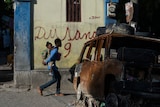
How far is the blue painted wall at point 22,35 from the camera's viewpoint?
14453mm

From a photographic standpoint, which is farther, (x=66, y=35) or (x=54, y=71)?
(x=66, y=35)

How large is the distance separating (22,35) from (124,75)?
6511mm

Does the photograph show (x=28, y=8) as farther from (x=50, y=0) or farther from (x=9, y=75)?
(x=9, y=75)

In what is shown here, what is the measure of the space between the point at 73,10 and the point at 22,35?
5.93ft

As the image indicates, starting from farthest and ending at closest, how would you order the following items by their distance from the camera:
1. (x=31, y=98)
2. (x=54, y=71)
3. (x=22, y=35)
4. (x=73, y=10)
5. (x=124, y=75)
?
(x=73, y=10) → (x=22, y=35) → (x=54, y=71) → (x=31, y=98) → (x=124, y=75)

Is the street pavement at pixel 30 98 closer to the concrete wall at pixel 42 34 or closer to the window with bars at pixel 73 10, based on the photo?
the concrete wall at pixel 42 34

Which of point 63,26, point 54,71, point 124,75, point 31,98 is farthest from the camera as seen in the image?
point 63,26

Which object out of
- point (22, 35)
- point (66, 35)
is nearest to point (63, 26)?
point (66, 35)

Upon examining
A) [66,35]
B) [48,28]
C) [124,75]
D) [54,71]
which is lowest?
[54,71]

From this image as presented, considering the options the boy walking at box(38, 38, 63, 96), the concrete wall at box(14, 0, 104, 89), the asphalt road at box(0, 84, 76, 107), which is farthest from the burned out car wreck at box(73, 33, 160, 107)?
the concrete wall at box(14, 0, 104, 89)

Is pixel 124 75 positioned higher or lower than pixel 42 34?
lower

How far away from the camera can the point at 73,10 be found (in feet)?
48.4

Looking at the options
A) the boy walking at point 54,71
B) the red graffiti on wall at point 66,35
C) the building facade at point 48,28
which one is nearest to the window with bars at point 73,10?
the building facade at point 48,28

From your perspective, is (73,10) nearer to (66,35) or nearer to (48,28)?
(66,35)
